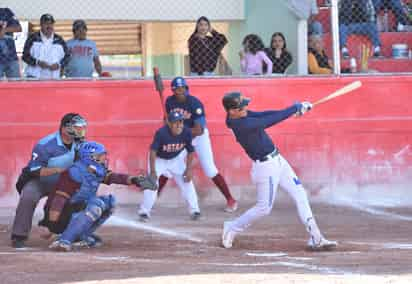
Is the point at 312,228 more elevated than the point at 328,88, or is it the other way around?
the point at 328,88

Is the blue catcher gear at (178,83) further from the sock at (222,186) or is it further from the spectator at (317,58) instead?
the spectator at (317,58)

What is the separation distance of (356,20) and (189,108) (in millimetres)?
3418

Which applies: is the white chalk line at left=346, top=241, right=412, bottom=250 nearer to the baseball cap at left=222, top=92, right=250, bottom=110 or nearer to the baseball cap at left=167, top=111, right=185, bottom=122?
the baseball cap at left=222, top=92, right=250, bottom=110

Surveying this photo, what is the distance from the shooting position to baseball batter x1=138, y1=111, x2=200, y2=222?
12391 millimetres

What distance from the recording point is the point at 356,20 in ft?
49.9

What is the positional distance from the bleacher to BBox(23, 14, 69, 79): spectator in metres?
3.89

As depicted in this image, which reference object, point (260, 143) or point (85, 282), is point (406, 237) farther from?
point (85, 282)

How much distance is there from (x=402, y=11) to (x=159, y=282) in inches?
347

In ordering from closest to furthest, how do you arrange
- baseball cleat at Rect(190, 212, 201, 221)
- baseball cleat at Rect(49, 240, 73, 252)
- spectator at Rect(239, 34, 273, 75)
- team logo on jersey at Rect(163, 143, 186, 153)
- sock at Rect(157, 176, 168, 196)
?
baseball cleat at Rect(49, 240, 73, 252) → team logo on jersey at Rect(163, 143, 186, 153) → baseball cleat at Rect(190, 212, 201, 221) → sock at Rect(157, 176, 168, 196) → spectator at Rect(239, 34, 273, 75)

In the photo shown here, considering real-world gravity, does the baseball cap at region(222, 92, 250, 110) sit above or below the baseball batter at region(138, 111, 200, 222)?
above

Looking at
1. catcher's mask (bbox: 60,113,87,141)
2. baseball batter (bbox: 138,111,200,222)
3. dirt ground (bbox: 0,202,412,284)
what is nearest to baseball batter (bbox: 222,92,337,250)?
dirt ground (bbox: 0,202,412,284)

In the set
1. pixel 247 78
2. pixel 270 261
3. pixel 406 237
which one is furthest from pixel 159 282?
pixel 247 78

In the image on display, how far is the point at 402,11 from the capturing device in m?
16.0

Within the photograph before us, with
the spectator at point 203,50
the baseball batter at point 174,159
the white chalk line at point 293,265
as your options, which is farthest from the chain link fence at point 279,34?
the white chalk line at point 293,265
